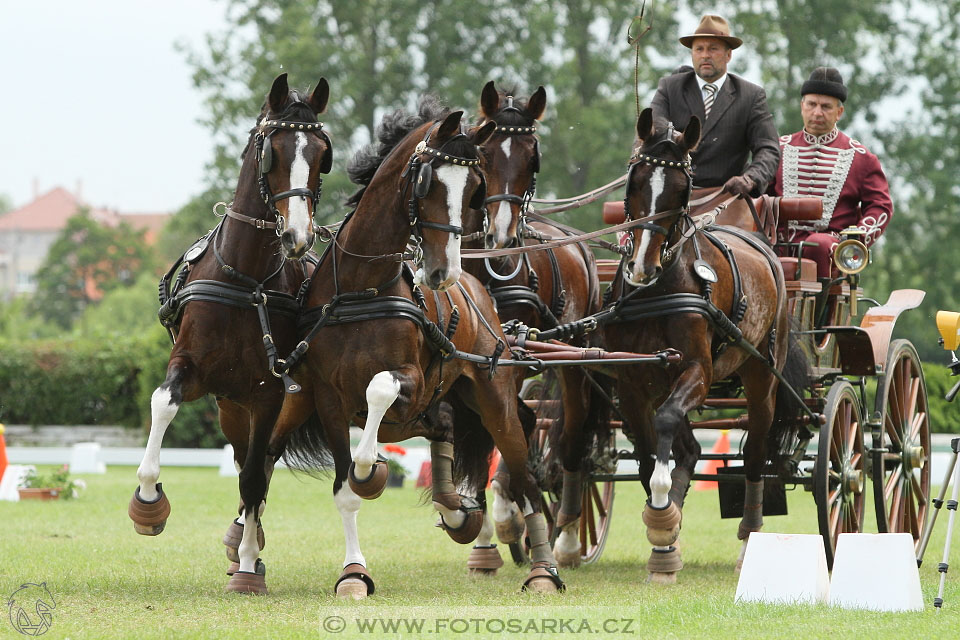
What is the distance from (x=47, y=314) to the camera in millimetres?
63281

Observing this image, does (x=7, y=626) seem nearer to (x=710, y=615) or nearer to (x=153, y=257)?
(x=710, y=615)

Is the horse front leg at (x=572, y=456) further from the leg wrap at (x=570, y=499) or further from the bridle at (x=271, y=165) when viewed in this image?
the bridle at (x=271, y=165)

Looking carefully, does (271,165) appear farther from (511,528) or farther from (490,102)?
(511,528)

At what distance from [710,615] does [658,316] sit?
6.62ft

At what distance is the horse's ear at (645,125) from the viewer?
6.88 meters

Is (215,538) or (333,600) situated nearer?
(333,600)

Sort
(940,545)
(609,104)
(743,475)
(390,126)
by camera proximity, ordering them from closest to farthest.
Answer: (390,126), (743,475), (940,545), (609,104)

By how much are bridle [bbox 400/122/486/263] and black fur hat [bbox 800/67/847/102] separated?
368cm

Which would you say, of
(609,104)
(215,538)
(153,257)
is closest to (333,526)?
(215,538)

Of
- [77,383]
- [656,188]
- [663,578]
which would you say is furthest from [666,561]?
[77,383]

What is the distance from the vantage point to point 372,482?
5.98 m

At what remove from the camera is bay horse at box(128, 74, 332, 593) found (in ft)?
19.8

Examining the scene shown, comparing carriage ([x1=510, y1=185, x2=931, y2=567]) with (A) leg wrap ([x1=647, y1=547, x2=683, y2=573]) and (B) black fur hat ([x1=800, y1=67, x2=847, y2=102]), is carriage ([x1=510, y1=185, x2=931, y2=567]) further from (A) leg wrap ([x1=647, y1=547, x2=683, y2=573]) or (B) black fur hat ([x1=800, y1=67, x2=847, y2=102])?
(B) black fur hat ([x1=800, y1=67, x2=847, y2=102])

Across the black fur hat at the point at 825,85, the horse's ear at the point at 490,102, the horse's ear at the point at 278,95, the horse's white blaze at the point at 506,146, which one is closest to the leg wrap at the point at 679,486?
the horse's white blaze at the point at 506,146
